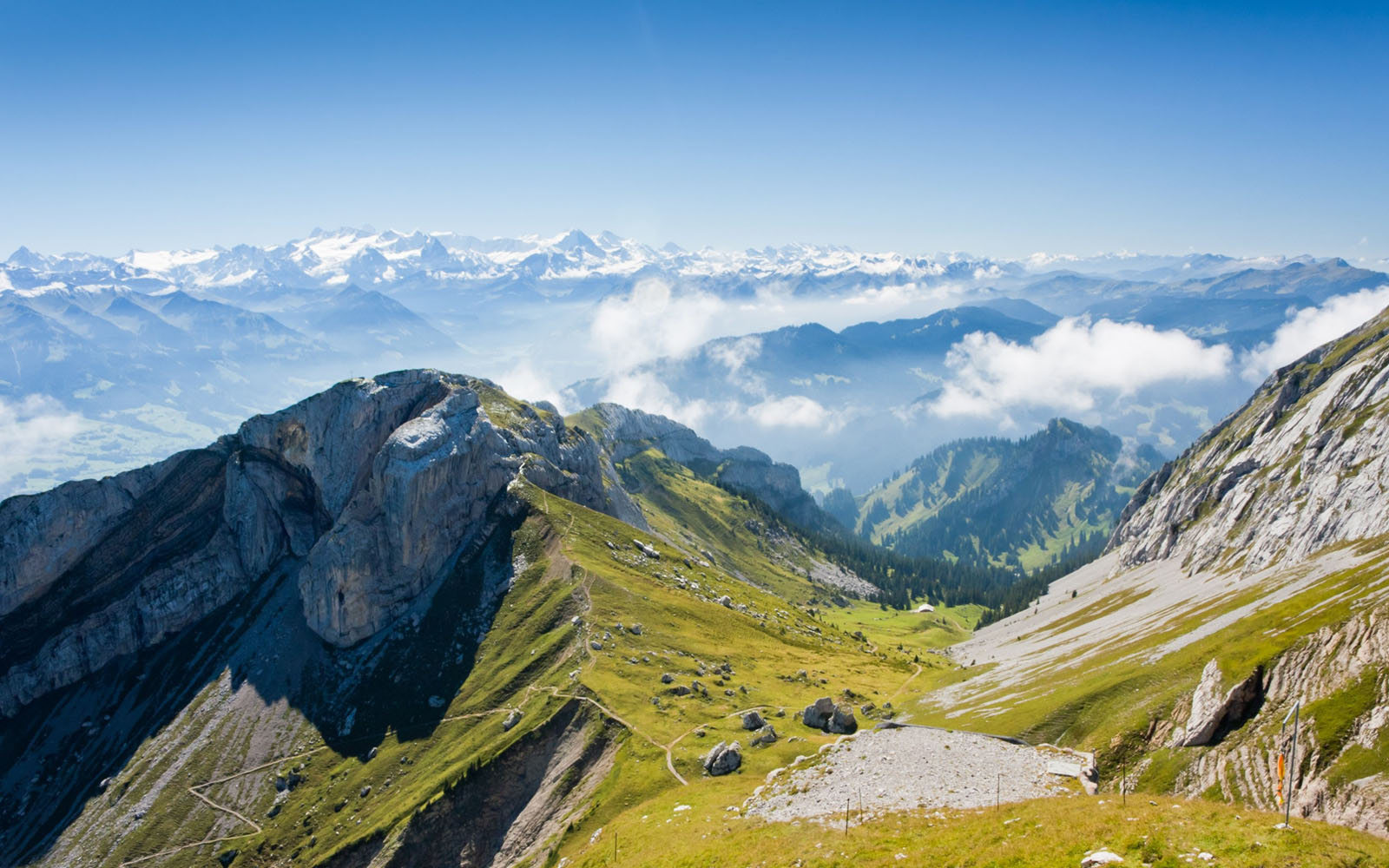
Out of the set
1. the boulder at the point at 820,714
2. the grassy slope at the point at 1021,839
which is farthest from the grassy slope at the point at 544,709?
the grassy slope at the point at 1021,839

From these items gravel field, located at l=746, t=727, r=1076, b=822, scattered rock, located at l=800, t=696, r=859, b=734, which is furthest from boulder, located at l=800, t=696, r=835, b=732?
gravel field, located at l=746, t=727, r=1076, b=822

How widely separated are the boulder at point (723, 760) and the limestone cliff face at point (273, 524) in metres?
97.4

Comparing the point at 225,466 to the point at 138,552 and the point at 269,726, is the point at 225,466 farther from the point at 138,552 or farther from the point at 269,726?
the point at 269,726

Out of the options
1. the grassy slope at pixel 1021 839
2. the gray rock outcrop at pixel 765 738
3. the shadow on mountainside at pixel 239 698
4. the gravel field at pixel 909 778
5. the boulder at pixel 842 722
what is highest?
the grassy slope at pixel 1021 839

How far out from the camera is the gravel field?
57.4m

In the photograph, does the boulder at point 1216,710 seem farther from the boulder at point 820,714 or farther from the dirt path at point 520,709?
the dirt path at point 520,709

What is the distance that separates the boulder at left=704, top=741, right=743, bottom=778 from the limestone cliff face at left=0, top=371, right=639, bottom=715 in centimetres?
9743

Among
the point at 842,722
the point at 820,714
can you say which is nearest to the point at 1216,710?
the point at 842,722

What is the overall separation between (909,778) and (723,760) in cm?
2722

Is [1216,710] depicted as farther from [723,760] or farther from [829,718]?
[723,760]

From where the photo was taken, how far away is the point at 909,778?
6366 centimetres

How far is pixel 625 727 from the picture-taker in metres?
96.4

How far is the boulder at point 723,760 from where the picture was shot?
83.4m

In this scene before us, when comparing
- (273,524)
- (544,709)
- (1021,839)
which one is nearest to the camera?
(1021,839)
